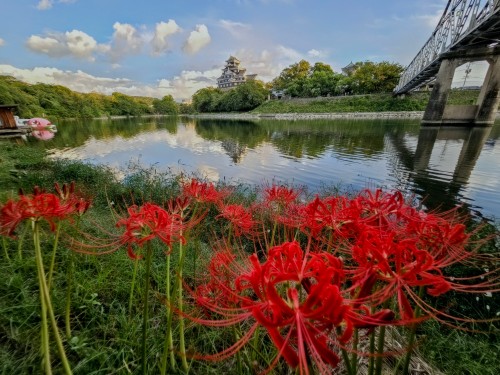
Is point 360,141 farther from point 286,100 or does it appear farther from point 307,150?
point 286,100

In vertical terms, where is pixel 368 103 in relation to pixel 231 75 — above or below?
below

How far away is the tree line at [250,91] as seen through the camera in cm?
4578

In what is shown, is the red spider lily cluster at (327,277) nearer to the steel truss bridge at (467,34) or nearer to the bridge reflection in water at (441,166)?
the bridge reflection in water at (441,166)

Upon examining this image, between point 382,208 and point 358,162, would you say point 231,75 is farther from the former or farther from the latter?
point 382,208

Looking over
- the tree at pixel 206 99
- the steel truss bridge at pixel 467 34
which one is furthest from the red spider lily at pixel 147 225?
the tree at pixel 206 99

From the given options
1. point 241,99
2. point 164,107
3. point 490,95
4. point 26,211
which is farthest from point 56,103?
point 490,95

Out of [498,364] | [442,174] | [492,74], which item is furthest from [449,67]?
[498,364]

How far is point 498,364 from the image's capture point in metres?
2.71

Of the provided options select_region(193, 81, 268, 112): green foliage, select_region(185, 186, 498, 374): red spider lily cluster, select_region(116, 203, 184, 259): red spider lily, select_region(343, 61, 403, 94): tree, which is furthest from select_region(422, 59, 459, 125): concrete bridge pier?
select_region(193, 81, 268, 112): green foliage

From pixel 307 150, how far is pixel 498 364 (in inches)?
624

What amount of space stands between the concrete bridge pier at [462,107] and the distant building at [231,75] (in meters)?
88.9

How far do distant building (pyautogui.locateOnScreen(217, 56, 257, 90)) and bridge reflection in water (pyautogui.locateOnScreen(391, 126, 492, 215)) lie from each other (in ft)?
307

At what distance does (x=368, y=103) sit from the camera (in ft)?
167

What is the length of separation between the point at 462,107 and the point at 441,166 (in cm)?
1867
